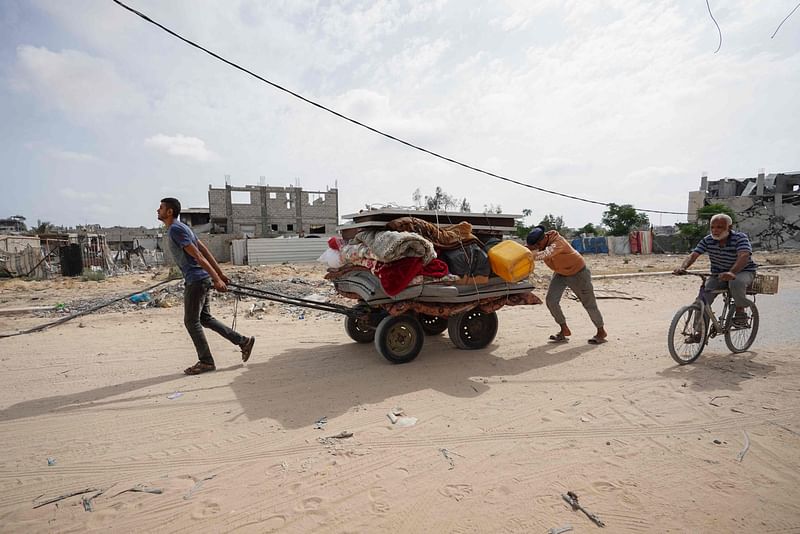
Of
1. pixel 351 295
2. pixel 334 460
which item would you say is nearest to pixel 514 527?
pixel 334 460

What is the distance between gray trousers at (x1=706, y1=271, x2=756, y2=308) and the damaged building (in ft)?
105

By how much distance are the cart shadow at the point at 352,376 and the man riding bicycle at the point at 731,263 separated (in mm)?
1760

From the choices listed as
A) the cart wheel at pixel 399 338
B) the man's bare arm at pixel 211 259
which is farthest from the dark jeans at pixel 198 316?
the cart wheel at pixel 399 338

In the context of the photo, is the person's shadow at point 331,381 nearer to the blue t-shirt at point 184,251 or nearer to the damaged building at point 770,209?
the blue t-shirt at point 184,251

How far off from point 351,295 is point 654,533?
12.3ft

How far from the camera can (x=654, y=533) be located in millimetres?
1994

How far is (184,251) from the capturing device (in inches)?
171

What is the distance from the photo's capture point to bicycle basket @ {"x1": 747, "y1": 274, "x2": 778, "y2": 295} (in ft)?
15.5

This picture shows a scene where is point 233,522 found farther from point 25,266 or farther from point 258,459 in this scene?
point 25,266

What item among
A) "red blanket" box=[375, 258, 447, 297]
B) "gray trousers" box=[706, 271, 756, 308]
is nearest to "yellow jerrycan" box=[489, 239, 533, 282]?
"red blanket" box=[375, 258, 447, 297]

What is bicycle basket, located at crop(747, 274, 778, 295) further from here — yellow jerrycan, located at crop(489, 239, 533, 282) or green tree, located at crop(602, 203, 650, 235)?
green tree, located at crop(602, 203, 650, 235)

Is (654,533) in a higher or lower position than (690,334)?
lower

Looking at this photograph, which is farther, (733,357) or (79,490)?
(733,357)

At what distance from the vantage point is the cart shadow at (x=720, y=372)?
12.7 feet
